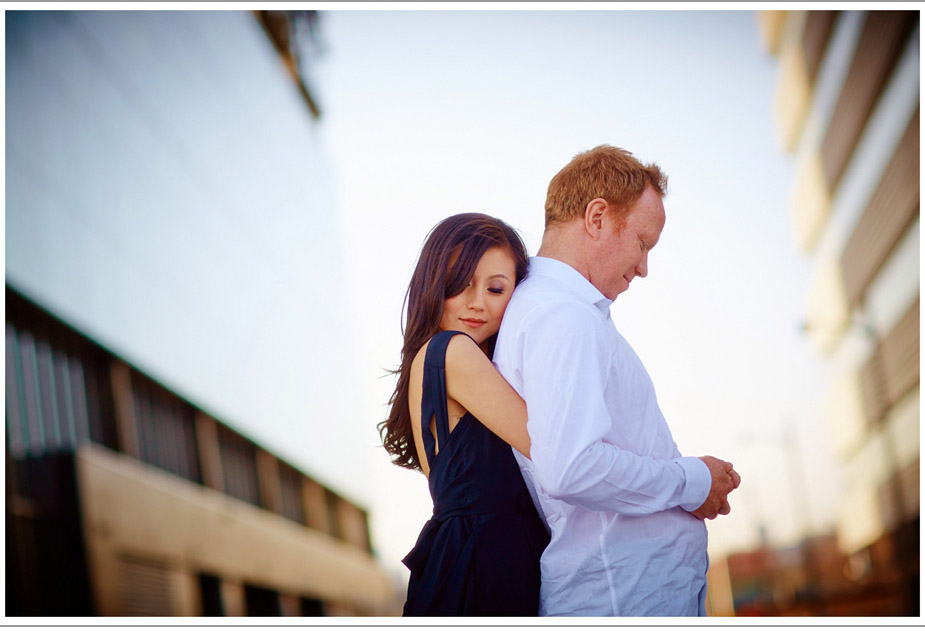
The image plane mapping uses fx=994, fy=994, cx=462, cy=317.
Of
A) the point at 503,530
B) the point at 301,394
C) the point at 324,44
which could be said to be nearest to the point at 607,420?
the point at 503,530

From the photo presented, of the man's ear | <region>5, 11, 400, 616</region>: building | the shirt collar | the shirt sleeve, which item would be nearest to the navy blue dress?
the shirt sleeve

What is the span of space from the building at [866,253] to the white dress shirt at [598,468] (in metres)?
18.0

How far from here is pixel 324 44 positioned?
30.6 m

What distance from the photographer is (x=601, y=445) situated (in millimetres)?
2330

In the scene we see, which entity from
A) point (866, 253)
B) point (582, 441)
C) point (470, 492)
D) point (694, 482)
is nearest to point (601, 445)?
point (582, 441)

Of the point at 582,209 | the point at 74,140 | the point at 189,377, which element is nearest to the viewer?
the point at 582,209

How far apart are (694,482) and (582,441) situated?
337 millimetres

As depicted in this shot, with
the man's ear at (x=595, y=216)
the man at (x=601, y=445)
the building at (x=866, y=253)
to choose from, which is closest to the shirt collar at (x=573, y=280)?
the man at (x=601, y=445)

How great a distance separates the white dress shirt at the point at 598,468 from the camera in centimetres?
233

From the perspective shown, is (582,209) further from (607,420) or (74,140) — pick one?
(74,140)

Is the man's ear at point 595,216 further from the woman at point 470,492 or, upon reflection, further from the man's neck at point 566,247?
the woman at point 470,492

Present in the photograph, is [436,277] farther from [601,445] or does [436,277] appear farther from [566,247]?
[601,445]

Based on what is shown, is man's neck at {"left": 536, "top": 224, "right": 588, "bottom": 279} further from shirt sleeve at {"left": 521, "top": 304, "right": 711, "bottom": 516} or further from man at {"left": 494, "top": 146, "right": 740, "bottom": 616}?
shirt sleeve at {"left": 521, "top": 304, "right": 711, "bottom": 516}
